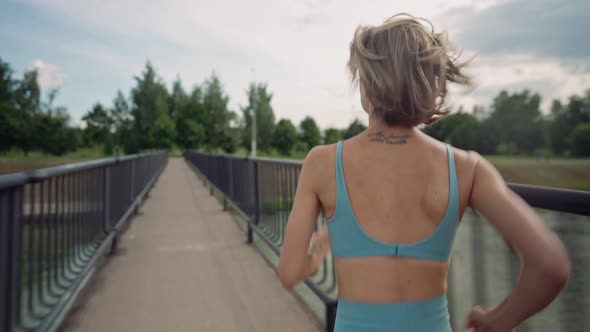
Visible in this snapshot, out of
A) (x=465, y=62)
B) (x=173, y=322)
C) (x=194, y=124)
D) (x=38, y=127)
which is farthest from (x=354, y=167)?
(x=194, y=124)

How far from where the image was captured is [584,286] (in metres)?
1.50

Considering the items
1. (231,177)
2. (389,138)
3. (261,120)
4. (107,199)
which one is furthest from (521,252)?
(261,120)

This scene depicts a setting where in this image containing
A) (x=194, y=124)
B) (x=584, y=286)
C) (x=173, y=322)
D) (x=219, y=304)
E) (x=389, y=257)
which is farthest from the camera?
(x=194, y=124)

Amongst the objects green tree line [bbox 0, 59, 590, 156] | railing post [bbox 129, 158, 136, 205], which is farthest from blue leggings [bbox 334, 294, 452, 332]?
green tree line [bbox 0, 59, 590, 156]

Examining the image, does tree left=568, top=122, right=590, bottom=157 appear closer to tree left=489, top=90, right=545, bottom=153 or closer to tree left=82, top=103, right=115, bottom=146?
tree left=489, top=90, right=545, bottom=153

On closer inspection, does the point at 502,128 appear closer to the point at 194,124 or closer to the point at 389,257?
the point at 194,124

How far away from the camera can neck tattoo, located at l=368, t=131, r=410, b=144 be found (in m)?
1.18

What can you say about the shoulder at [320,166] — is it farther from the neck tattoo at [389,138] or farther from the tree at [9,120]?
the tree at [9,120]

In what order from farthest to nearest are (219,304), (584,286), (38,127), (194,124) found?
1. (194,124)
2. (38,127)
3. (219,304)
4. (584,286)

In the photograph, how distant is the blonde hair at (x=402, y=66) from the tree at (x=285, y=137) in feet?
287

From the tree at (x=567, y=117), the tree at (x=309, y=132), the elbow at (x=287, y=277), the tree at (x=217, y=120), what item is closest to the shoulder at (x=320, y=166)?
the elbow at (x=287, y=277)

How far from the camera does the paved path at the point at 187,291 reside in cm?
309

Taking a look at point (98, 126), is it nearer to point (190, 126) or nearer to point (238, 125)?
point (190, 126)

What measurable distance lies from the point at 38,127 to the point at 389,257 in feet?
190
